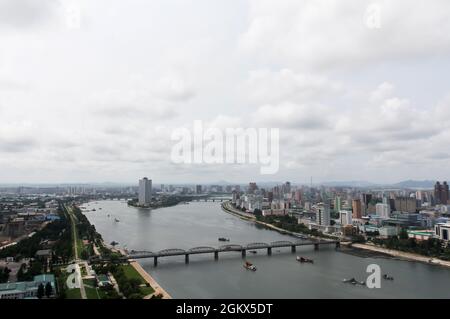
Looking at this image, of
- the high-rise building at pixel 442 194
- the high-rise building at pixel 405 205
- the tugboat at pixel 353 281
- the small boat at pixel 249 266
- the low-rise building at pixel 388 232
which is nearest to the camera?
the tugboat at pixel 353 281

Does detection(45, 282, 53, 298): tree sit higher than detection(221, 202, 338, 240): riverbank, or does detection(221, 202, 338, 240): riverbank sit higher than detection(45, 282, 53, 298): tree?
detection(45, 282, 53, 298): tree

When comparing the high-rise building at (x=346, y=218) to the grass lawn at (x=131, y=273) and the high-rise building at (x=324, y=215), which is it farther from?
the grass lawn at (x=131, y=273)

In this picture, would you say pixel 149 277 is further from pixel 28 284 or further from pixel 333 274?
pixel 333 274

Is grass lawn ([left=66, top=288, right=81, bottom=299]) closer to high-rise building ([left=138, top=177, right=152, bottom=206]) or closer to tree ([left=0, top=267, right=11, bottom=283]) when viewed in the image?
tree ([left=0, top=267, right=11, bottom=283])

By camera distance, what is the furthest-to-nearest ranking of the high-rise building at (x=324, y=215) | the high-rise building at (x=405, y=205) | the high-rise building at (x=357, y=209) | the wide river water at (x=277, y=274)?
1. the high-rise building at (x=405, y=205)
2. the high-rise building at (x=357, y=209)
3. the high-rise building at (x=324, y=215)
4. the wide river water at (x=277, y=274)

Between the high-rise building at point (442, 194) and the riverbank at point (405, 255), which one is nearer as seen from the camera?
the riverbank at point (405, 255)

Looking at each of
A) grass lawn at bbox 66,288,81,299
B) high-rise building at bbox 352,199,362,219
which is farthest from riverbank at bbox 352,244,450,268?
grass lawn at bbox 66,288,81,299

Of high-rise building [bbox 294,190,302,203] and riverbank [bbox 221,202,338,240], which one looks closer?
riverbank [bbox 221,202,338,240]

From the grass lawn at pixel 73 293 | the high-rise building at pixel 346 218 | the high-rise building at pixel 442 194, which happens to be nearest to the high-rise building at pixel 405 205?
the high-rise building at pixel 442 194
